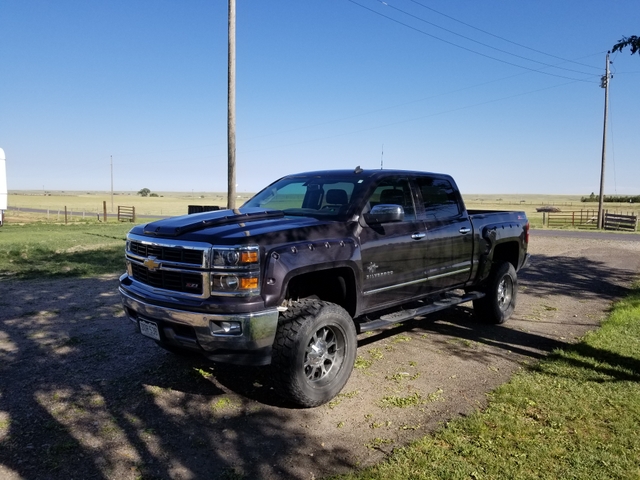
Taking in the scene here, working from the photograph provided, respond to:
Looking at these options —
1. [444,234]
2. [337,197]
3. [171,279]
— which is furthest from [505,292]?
[171,279]

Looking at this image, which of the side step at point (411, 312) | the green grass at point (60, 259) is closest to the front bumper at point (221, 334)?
the side step at point (411, 312)

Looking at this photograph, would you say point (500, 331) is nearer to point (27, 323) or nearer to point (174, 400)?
point (174, 400)

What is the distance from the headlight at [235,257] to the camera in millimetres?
3682

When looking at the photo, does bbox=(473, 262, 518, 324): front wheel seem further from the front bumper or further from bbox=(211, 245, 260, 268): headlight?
bbox=(211, 245, 260, 268): headlight

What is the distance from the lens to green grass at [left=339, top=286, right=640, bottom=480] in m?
3.08

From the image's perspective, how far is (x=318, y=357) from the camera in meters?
4.18

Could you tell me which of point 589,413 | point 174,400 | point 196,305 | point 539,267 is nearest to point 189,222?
point 196,305

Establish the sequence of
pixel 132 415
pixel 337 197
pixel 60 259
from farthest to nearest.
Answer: pixel 60 259 → pixel 337 197 → pixel 132 415

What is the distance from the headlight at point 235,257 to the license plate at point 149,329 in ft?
2.72

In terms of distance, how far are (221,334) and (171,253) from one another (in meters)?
0.80

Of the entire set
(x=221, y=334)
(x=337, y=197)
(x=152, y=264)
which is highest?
(x=337, y=197)

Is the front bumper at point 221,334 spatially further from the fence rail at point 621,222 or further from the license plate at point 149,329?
the fence rail at point 621,222

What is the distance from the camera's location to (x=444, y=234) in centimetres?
566

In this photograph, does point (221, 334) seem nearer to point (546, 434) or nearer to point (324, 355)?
point (324, 355)
